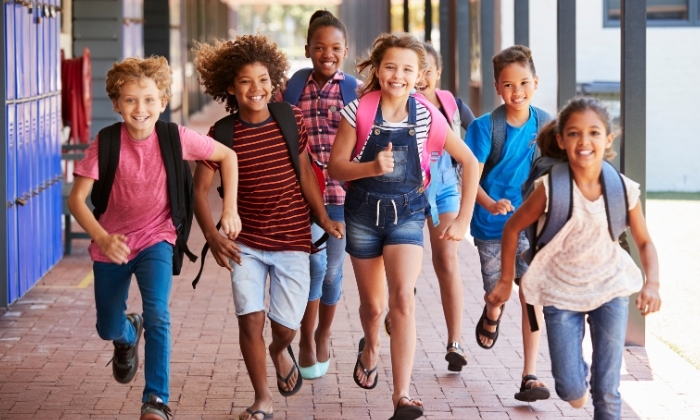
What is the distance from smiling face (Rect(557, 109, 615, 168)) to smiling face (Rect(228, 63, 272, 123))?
1.43m

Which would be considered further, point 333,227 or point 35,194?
point 35,194

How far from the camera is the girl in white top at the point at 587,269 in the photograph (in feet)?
13.7

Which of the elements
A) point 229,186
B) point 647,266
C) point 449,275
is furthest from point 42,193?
point 647,266

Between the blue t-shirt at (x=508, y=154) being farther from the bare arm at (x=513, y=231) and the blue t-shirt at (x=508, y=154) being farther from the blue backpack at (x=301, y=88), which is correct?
the bare arm at (x=513, y=231)

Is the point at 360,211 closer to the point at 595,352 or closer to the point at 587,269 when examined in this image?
the point at 587,269

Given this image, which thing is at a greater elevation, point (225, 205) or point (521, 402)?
point (225, 205)

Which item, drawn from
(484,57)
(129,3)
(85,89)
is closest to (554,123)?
(85,89)

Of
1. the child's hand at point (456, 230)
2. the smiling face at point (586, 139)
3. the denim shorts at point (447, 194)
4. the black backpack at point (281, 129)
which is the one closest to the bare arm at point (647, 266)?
the smiling face at point (586, 139)

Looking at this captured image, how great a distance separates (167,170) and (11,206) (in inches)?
129

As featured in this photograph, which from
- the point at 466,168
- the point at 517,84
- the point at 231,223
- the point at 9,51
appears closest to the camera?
the point at 231,223

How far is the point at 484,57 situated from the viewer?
12547 millimetres

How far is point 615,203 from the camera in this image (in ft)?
13.7

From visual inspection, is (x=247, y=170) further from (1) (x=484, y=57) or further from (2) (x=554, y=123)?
(1) (x=484, y=57)

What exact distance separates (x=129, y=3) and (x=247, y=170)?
945 cm
